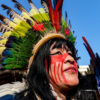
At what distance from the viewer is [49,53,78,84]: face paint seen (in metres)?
2.49

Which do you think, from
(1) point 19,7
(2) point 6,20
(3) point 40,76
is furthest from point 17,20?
(3) point 40,76

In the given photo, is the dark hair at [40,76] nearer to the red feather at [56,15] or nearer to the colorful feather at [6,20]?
the red feather at [56,15]

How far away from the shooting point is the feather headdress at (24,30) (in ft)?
8.59

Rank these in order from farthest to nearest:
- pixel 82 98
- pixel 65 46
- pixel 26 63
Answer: pixel 82 98, pixel 65 46, pixel 26 63

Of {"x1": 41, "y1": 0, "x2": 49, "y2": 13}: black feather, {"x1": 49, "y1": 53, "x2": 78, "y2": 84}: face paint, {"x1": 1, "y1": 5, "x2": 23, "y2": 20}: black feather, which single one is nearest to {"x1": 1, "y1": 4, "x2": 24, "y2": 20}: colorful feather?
{"x1": 1, "y1": 5, "x2": 23, "y2": 20}: black feather

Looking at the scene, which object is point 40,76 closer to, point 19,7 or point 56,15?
point 56,15

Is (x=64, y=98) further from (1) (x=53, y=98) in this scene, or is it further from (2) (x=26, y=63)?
(2) (x=26, y=63)

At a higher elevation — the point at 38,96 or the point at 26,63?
the point at 26,63

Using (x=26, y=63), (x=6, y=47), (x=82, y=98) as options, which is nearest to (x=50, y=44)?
(x=26, y=63)

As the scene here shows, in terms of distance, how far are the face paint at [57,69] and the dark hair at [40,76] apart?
72 millimetres

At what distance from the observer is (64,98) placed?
257 centimetres

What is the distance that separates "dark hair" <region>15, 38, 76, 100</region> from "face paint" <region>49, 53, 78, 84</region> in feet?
0.24

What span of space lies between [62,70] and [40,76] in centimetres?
28

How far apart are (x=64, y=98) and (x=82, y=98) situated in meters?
0.72
